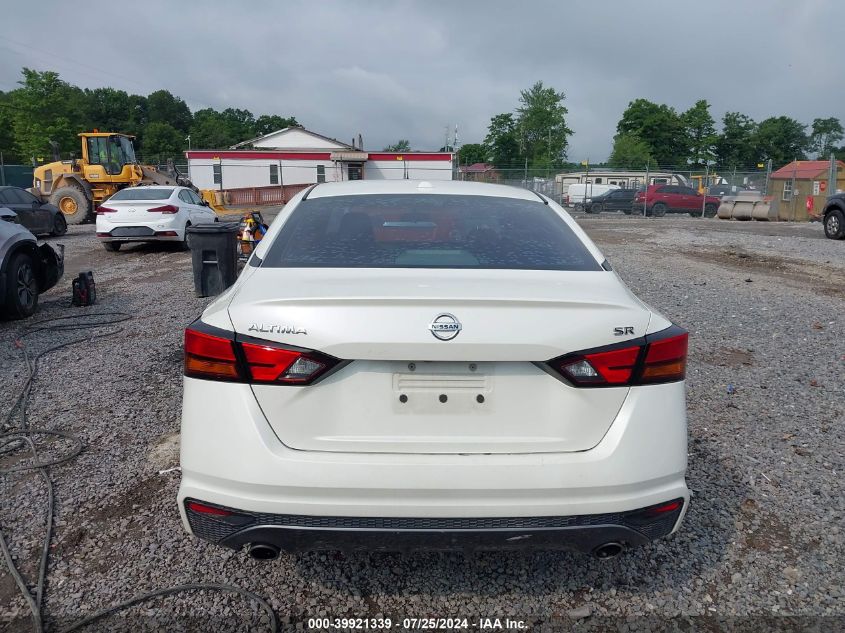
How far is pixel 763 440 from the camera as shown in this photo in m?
4.19

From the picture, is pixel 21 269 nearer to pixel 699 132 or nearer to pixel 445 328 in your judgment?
pixel 445 328

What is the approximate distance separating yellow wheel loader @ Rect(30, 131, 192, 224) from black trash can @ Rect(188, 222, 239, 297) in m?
18.1

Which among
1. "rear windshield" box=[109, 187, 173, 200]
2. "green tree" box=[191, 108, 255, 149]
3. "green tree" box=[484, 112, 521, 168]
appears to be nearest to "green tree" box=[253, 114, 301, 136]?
"green tree" box=[191, 108, 255, 149]

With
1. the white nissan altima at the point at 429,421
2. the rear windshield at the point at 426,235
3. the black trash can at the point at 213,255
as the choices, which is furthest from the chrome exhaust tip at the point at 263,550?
the black trash can at the point at 213,255

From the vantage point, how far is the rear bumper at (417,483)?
6.96 ft

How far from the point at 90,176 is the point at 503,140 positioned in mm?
74149

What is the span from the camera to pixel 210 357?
219 centimetres

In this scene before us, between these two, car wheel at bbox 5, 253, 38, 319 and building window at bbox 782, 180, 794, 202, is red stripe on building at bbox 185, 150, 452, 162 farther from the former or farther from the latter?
car wheel at bbox 5, 253, 38, 319

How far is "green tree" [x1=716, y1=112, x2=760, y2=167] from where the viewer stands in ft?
301

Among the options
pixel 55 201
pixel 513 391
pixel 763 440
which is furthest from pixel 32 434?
pixel 55 201

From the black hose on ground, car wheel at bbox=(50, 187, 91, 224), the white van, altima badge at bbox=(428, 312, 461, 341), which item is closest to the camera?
altima badge at bbox=(428, 312, 461, 341)

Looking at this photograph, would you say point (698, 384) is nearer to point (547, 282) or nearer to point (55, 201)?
point (547, 282)

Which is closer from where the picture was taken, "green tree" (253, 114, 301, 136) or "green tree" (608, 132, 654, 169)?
"green tree" (608, 132, 654, 169)

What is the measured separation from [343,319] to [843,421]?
405cm
